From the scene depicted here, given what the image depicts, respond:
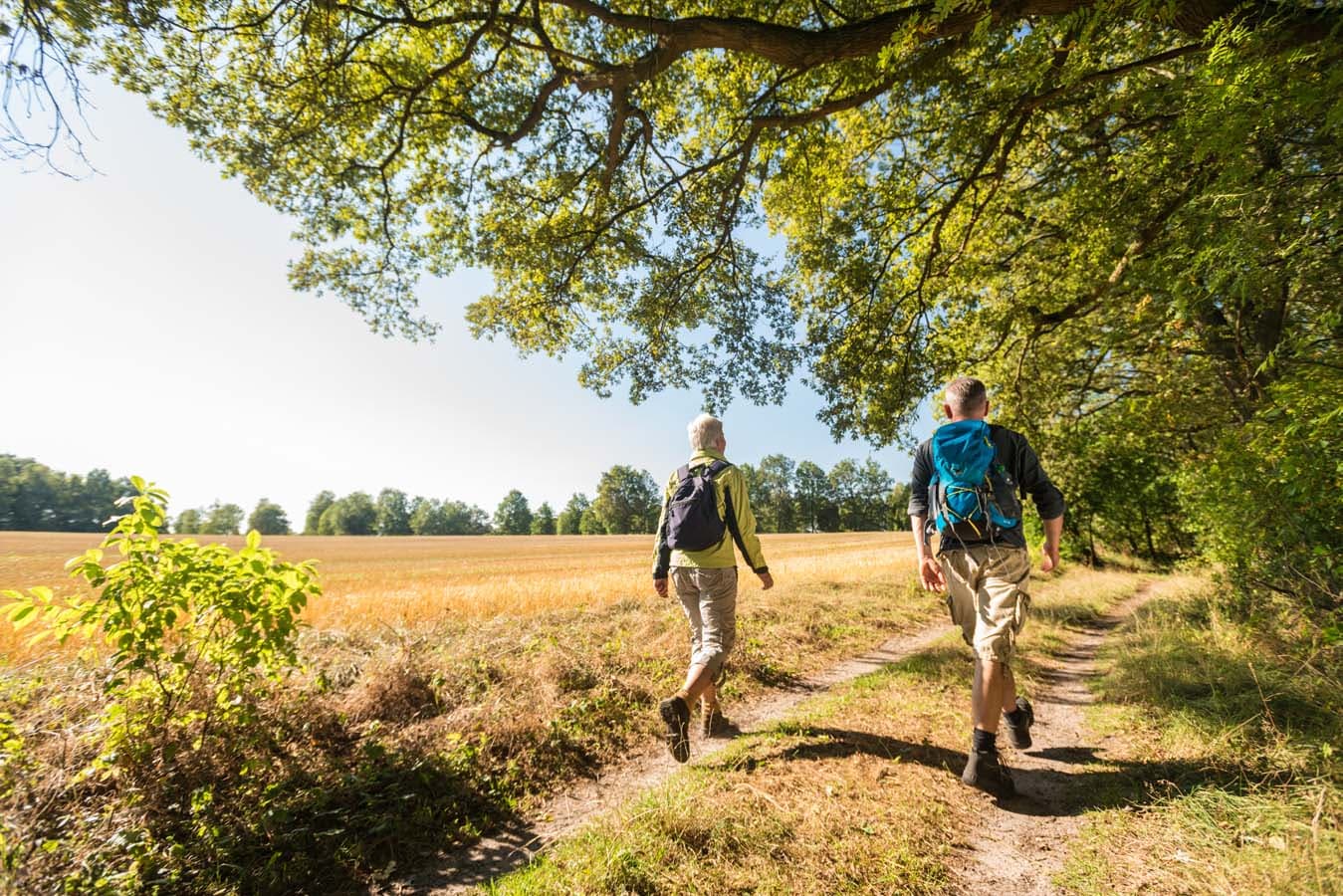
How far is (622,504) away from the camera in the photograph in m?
83.8

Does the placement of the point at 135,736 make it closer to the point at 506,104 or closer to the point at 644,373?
the point at 644,373

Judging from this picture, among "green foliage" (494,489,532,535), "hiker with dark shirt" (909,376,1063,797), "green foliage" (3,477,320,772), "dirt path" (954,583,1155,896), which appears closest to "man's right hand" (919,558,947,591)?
"hiker with dark shirt" (909,376,1063,797)

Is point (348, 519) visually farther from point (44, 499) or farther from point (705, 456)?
point (705, 456)

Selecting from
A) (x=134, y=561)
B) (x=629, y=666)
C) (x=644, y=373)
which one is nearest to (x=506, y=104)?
(x=644, y=373)

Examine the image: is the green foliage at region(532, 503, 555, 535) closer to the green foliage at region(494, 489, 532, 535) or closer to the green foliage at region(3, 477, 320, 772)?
the green foliage at region(494, 489, 532, 535)

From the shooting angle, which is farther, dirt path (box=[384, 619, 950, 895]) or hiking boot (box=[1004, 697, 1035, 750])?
hiking boot (box=[1004, 697, 1035, 750])

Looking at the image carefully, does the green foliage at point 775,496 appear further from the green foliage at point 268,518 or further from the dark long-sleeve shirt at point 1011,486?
the green foliage at point 268,518

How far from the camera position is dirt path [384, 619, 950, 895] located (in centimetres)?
249

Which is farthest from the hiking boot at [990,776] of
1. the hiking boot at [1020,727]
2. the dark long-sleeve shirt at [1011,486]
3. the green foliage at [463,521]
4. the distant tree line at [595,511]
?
the green foliage at [463,521]

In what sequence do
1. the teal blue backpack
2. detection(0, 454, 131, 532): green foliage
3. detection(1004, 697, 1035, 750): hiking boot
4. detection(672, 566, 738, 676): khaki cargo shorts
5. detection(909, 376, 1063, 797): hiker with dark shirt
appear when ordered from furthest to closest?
1. detection(0, 454, 131, 532): green foliage
2. detection(672, 566, 738, 676): khaki cargo shorts
3. detection(1004, 697, 1035, 750): hiking boot
4. the teal blue backpack
5. detection(909, 376, 1063, 797): hiker with dark shirt

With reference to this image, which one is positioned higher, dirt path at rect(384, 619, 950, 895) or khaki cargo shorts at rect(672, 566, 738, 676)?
khaki cargo shorts at rect(672, 566, 738, 676)

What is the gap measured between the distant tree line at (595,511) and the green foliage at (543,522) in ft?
0.66

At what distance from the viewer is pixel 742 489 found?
3902mm

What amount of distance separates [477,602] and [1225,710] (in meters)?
10.4
